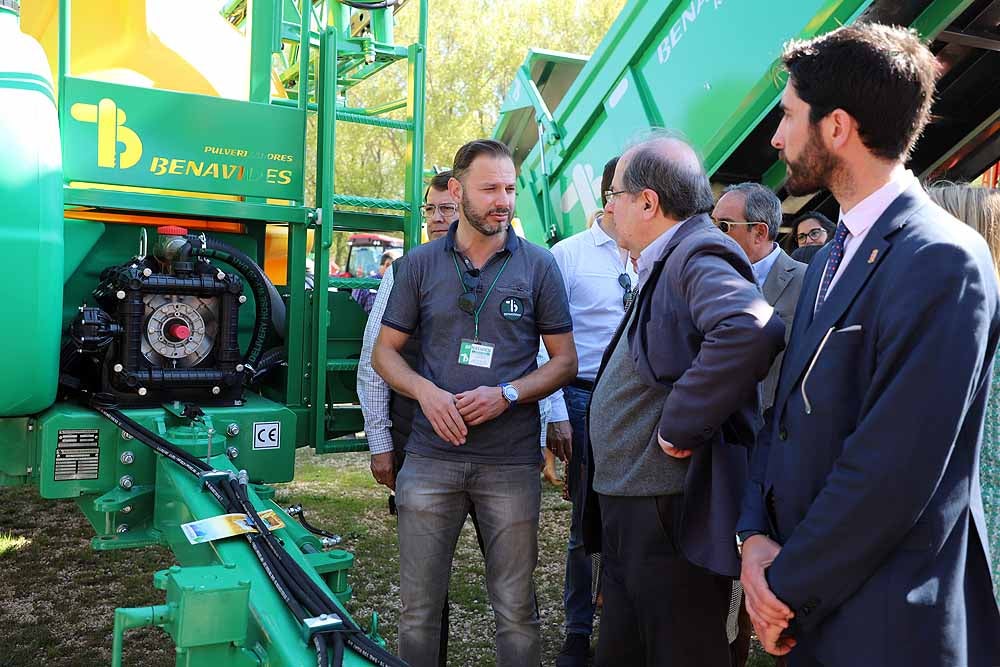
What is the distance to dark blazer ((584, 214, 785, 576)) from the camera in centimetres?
201

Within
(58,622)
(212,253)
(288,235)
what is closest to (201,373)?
(212,253)

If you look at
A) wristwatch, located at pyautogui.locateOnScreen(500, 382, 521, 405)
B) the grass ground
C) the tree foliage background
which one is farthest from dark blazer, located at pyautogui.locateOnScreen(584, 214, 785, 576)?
the tree foliage background

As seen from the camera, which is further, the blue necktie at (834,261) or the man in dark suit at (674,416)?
the man in dark suit at (674,416)

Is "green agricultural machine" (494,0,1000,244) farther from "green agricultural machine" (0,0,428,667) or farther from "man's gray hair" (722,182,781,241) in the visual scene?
"green agricultural machine" (0,0,428,667)

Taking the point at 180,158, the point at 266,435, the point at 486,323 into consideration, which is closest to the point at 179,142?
the point at 180,158

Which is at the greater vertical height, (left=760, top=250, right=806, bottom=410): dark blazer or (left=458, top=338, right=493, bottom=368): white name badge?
(left=760, top=250, right=806, bottom=410): dark blazer

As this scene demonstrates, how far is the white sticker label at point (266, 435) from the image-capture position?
3.28 m

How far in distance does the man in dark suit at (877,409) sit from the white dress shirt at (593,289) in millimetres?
1849

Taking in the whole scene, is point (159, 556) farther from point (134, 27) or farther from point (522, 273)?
point (522, 273)

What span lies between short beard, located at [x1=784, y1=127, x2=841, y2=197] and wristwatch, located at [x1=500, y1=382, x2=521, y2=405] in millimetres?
1184

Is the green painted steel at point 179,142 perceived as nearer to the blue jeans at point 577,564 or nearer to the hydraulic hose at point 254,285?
the hydraulic hose at point 254,285

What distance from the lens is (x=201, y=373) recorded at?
10.5 feet

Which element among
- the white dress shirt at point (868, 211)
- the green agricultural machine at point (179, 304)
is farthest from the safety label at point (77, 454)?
the white dress shirt at point (868, 211)

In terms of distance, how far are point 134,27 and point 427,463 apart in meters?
2.34
